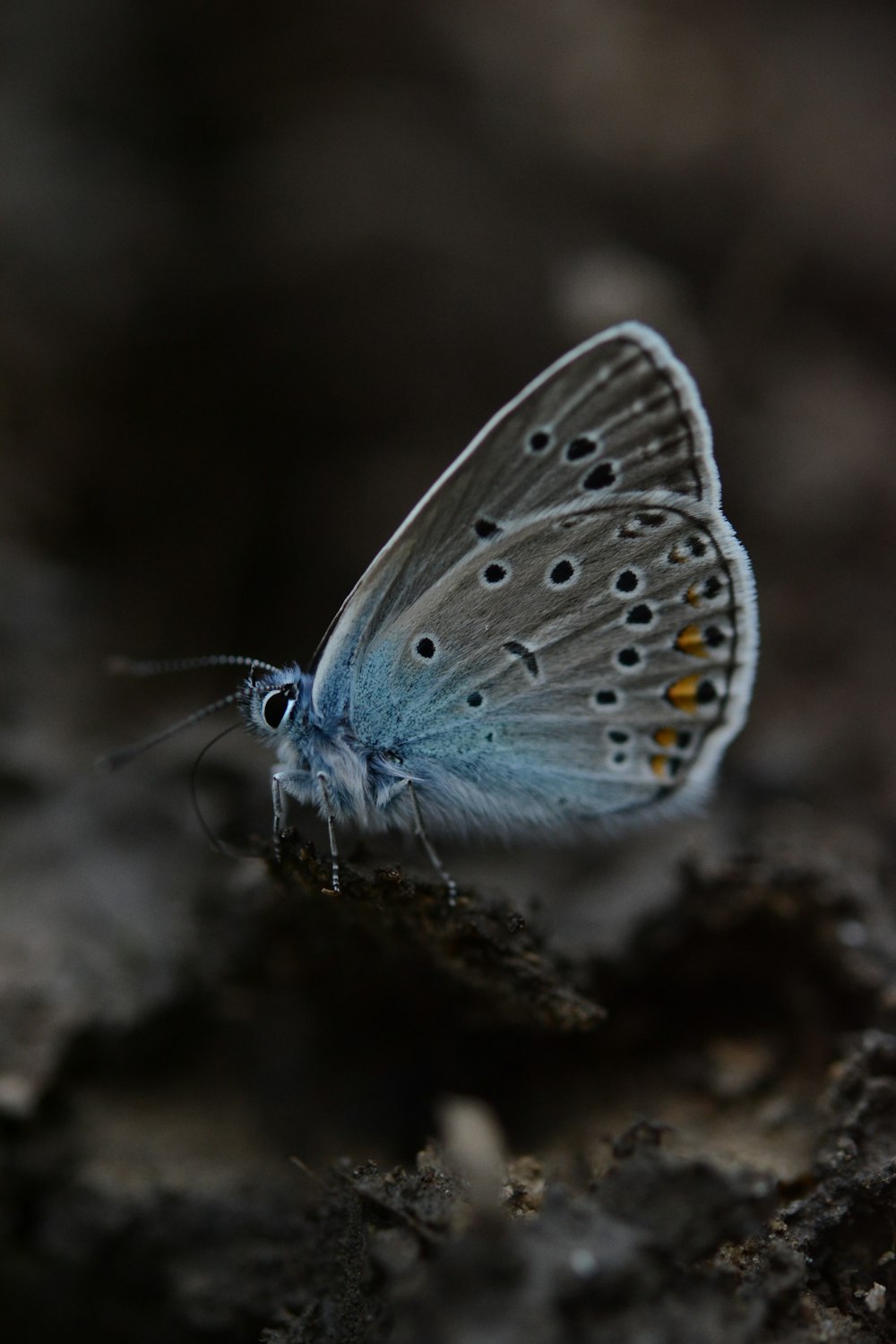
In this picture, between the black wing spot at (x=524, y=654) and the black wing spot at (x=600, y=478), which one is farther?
the black wing spot at (x=524, y=654)

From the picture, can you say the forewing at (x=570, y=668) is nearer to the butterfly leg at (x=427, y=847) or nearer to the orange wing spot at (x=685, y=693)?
the orange wing spot at (x=685, y=693)

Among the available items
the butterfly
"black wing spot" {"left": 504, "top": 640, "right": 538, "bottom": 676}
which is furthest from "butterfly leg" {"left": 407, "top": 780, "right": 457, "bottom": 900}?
"black wing spot" {"left": 504, "top": 640, "right": 538, "bottom": 676}

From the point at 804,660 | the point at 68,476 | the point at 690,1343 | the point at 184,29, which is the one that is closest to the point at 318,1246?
the point at 690,1343

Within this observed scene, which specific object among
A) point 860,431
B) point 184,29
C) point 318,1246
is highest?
point 184,29

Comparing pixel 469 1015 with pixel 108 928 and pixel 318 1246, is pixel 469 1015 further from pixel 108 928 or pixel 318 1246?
pixel 108 928

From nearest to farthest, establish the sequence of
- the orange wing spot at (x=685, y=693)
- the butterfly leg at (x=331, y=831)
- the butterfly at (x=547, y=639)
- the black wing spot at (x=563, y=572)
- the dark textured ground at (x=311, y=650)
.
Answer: the dark textured ground at (x=311, y=650), the butterfly leg at (x=331, y=831), the butterfly at (x=547, y=639), the black wing spot at (x=563, y=572), the orange wing spot at (x=685, y=693)

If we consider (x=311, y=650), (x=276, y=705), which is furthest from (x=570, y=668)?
(x=311, y=650)

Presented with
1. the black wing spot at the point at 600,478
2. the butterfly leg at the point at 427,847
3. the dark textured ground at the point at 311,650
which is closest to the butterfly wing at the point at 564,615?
the black wing spot at the point at 600,478

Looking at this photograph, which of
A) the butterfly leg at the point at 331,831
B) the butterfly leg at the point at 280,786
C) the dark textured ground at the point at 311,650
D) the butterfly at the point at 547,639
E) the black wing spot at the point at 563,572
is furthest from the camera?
the black wing spot at the point at 563,572

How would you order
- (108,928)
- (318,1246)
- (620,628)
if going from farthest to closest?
1. (108,928)
2. (620,628)
3. (318,1246)
